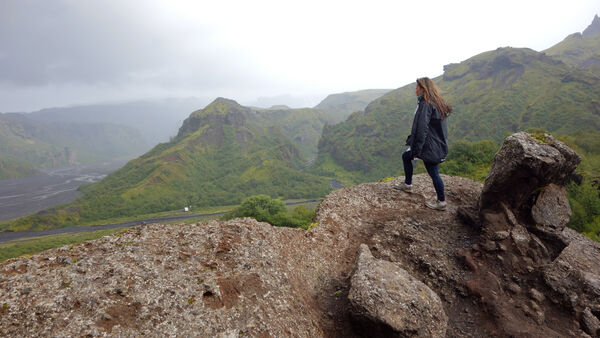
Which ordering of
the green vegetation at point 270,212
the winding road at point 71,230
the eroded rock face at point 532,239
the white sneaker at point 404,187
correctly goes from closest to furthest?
the eroded rock face at point 532,239 → the white sneaker at point 404,187 → the green vegetation at point 270,212 → the winding road at point 71,230

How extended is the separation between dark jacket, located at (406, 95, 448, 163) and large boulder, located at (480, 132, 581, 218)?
6.19 ft

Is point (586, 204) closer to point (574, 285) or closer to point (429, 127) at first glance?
point (574, 285)

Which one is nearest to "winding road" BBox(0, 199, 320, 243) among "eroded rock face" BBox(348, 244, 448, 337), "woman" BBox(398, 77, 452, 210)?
"woman" BBox(398, 77, 452, 210)

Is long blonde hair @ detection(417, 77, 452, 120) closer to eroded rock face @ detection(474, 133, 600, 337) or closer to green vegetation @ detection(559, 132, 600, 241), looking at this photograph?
eroded rock face @ detection(474, 133, 600, 337)

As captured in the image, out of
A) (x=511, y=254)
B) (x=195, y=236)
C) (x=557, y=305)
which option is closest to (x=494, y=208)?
(x=511, y=254)

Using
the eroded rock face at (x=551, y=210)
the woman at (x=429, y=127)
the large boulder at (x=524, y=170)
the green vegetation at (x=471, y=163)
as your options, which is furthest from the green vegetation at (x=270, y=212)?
the eroded rock face at (x=551, y=210)

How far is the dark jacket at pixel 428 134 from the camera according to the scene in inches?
374

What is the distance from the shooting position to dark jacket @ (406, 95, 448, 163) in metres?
9.50

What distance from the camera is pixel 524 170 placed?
8477 millimetres

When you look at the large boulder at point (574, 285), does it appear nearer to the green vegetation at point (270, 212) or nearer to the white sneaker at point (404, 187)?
the white sneaker at point (404, 187)

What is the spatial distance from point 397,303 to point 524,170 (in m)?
6.37

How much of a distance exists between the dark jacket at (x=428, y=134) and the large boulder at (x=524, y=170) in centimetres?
189

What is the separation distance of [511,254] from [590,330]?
241 cm

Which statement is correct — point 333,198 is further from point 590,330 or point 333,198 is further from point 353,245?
point 590,330
